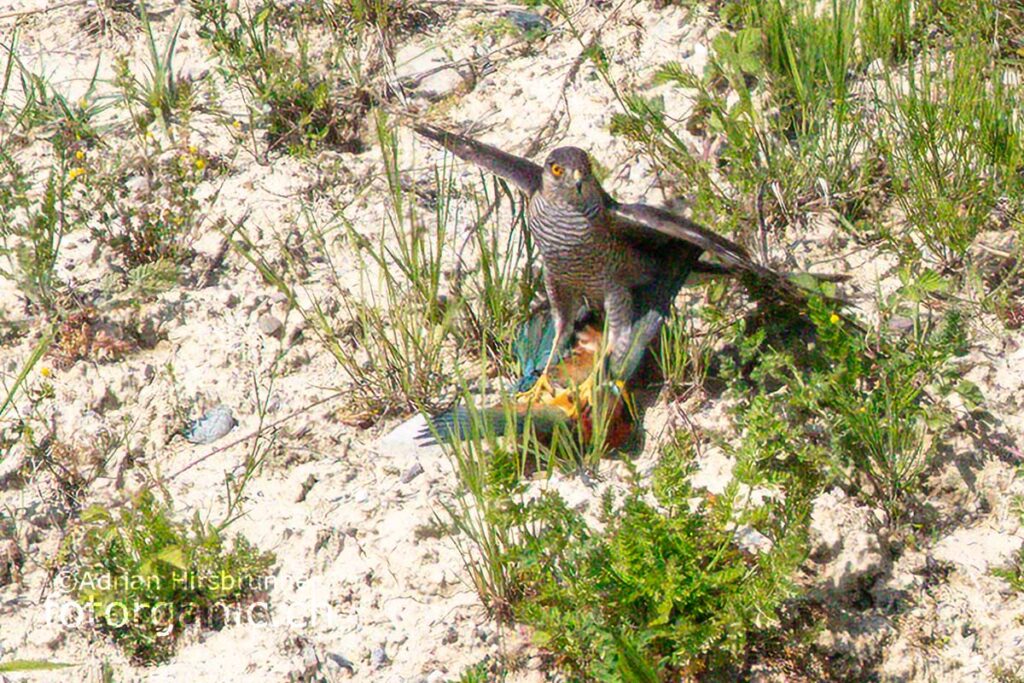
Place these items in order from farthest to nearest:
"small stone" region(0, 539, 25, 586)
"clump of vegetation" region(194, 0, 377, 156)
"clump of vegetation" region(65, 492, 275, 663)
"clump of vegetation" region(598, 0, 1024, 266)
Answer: "clump of vegetation" region(194, 0, 377, 156) → "clump of vegetation" region(598, 0, 1024, 266) → "small stone" region(0, 539, 25, 586) → "clump of vegetation" region(65, 492, 275, 663)

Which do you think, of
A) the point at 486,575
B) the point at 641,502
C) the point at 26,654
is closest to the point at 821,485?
the point at 641,502

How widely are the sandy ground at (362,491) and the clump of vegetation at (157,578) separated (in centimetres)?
6

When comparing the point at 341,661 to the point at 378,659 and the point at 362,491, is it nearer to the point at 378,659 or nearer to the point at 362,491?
the point at 378,659

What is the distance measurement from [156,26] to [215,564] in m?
2.99

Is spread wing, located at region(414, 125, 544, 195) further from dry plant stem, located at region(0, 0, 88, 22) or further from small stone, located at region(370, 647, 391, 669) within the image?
dry plant stem, located at region(0, 0, 88, 22)

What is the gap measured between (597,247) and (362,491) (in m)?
1.21

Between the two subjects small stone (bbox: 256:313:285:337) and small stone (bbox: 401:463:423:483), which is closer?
small stone (bbox: 401:463:423:483)

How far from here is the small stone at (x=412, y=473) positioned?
14.9 ft

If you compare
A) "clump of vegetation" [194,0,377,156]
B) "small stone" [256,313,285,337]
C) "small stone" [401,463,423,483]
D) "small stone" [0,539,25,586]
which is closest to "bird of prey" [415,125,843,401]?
"small stone" [401,463,423,483]

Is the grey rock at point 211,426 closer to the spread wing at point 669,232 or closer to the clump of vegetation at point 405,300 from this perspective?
the clump of vegetation at point 405,300

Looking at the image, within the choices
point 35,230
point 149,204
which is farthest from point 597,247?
point 35,230

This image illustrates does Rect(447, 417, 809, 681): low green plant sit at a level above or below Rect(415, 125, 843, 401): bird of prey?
below

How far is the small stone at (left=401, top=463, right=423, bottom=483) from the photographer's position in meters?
4.55

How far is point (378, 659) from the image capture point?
403cm
